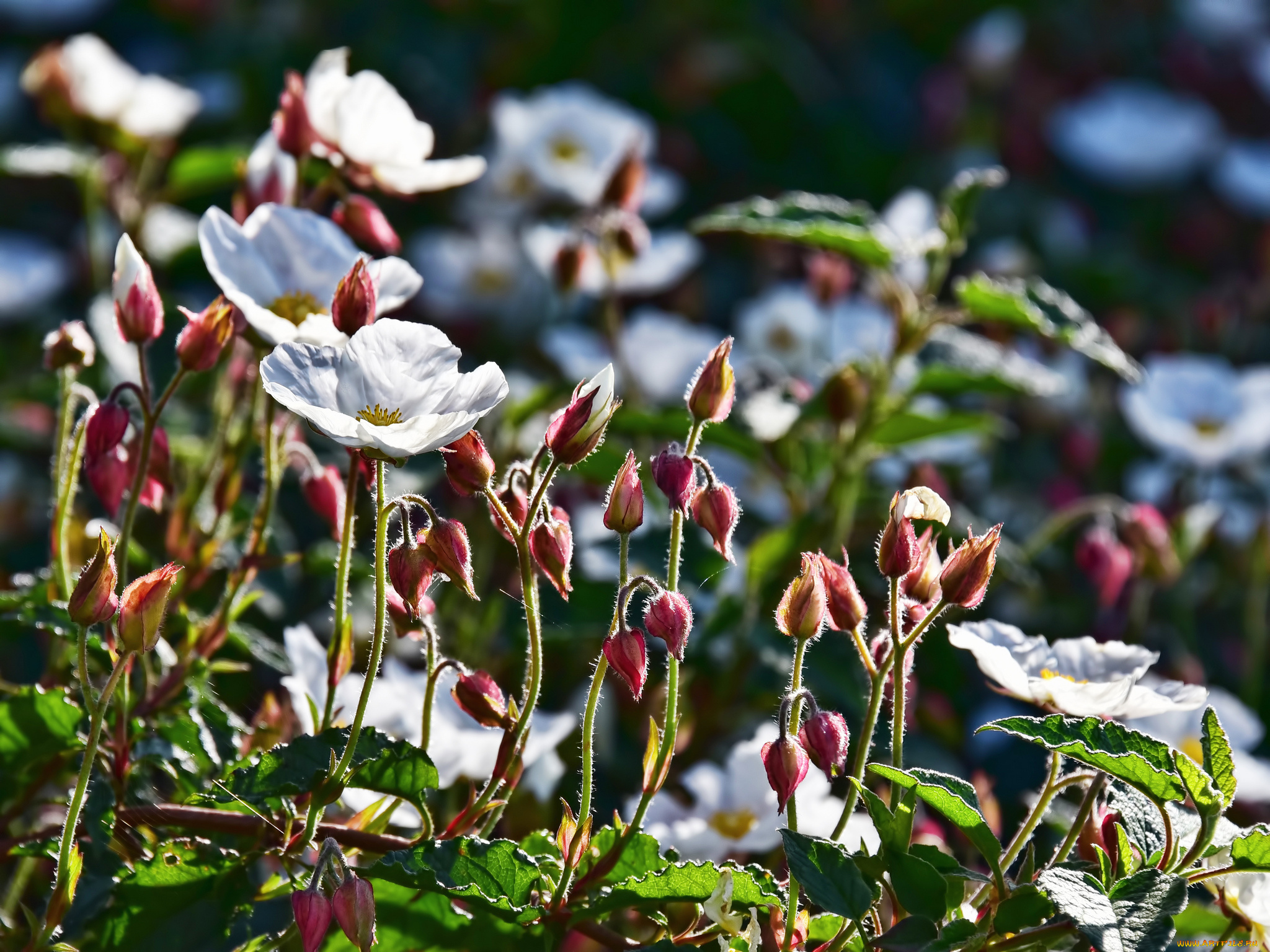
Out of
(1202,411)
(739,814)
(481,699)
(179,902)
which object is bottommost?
(1202,411)

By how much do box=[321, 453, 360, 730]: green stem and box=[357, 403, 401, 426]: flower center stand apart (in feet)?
0.08

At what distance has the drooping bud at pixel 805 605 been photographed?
773mm

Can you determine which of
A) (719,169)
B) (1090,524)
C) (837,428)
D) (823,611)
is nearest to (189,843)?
(823,611)

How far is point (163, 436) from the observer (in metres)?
0.96

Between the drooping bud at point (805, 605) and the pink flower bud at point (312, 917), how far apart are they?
0.93 feet

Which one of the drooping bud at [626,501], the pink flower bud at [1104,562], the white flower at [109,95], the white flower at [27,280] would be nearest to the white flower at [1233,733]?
the pink flower bud at [1104,562]

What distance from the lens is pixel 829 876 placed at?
2.37ft

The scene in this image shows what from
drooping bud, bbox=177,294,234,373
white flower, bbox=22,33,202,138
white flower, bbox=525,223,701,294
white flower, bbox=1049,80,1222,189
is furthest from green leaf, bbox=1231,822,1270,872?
white flower, bbox=1049,80,1222,189

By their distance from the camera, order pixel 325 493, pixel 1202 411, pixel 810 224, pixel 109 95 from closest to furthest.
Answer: pixel 325 493
pixel 810 224
pixel 109 95
pixel 1202 411

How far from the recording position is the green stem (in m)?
0.78

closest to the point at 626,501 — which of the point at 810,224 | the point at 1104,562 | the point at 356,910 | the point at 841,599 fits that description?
the point at 841,599

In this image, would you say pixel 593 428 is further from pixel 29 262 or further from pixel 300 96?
pixel 29 262

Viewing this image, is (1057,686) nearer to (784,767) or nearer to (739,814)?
(784,767)

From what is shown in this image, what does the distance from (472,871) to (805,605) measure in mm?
232
